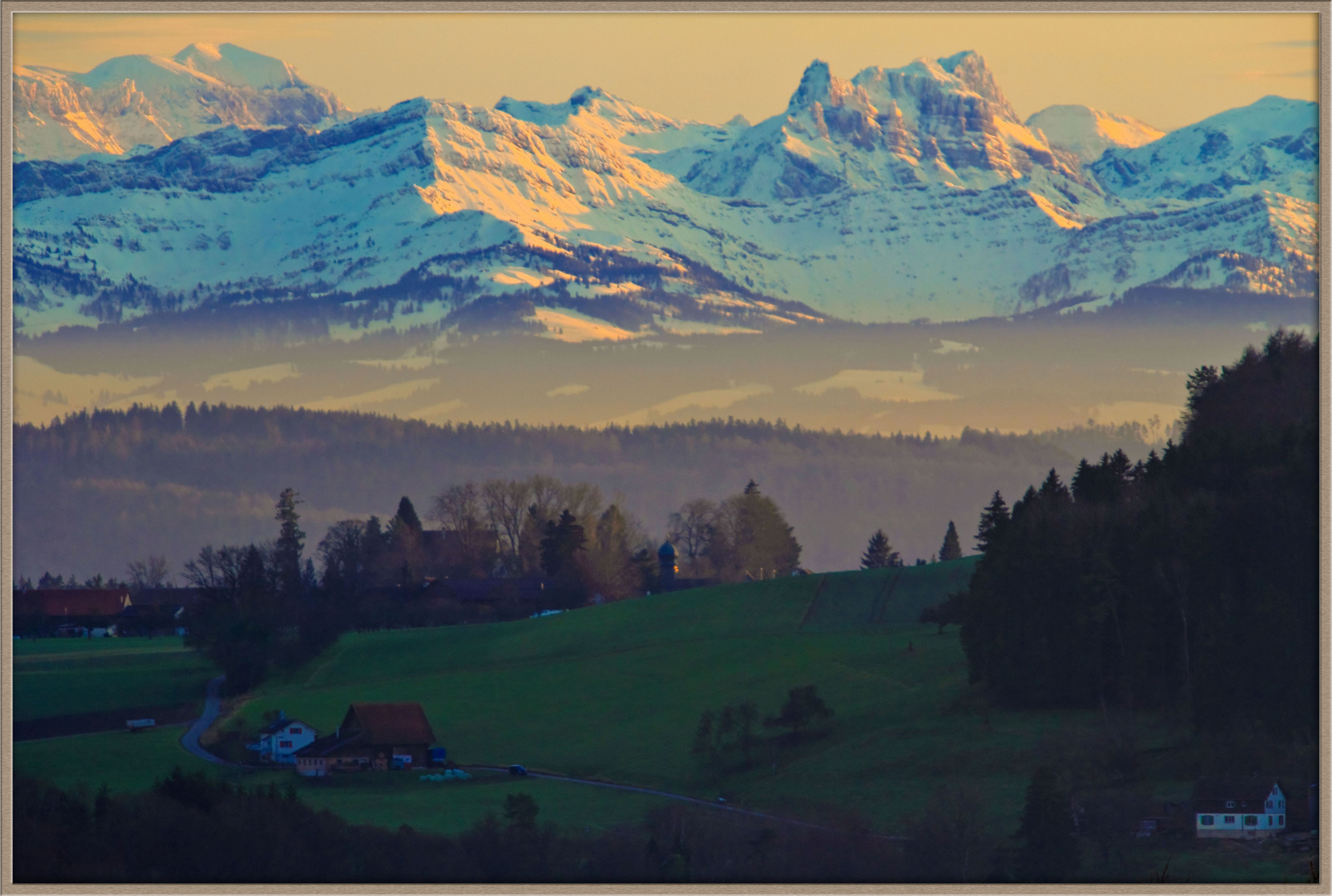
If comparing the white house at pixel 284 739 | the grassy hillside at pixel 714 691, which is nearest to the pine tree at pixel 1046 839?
the grassy hillside at pixel 714 691

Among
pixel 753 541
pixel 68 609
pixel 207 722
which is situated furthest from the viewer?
pixel 753 541

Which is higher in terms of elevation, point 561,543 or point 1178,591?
point 561,543

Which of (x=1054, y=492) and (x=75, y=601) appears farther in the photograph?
(x=75, y=601)

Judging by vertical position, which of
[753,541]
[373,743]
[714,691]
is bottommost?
[373,743]

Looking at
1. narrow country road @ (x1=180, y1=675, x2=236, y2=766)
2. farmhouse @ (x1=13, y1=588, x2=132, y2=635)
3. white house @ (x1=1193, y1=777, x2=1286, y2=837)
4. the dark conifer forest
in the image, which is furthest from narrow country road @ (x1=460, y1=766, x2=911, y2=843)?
farmhouse @ (x1=13, y1=588, x2=132, y2=635)

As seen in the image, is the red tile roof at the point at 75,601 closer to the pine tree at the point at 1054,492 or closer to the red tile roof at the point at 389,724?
the red tile roof at the point at 389,724

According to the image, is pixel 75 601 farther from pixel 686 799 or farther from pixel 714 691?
pixel 686 799

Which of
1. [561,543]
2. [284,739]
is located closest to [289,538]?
[561,543]
